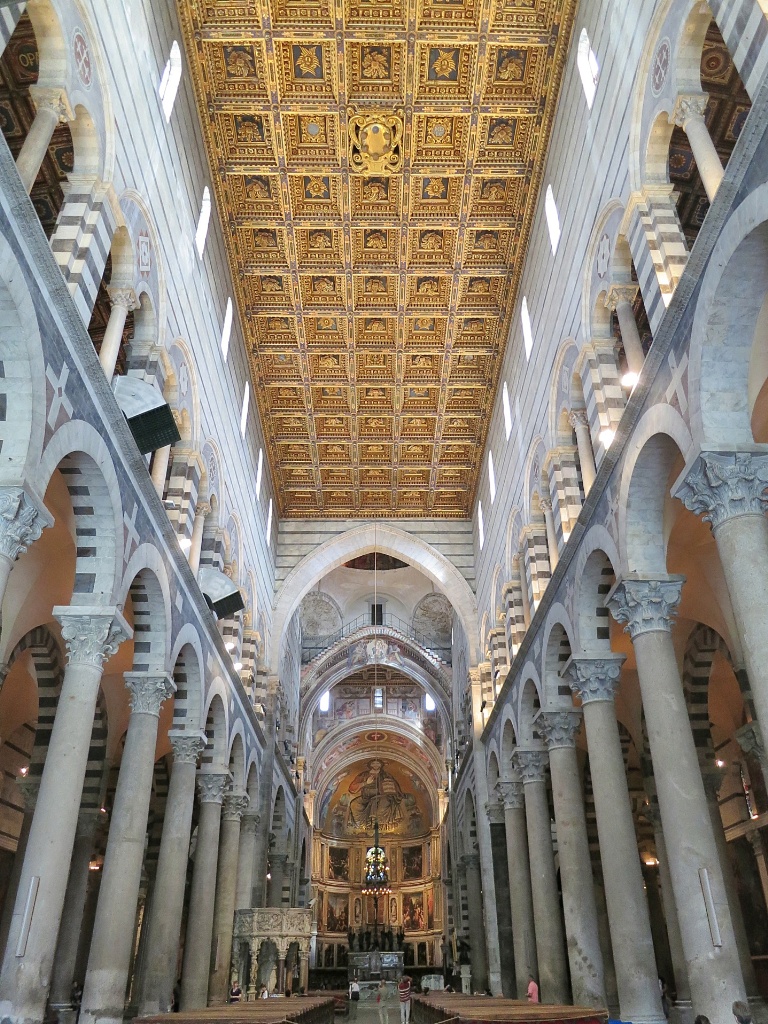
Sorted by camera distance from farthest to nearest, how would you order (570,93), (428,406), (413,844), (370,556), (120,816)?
(413,844)
(370,556)
(428,406)
(570,93)
(120,816)

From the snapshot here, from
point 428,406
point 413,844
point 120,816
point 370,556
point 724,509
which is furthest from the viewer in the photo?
point 413,844

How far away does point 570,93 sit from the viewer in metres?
15.6

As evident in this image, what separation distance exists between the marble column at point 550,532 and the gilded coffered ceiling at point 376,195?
21.0 feet

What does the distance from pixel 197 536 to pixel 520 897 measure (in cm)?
1098

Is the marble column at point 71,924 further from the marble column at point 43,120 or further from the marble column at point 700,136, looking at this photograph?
the marble column at point 700,136

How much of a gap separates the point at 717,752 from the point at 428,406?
40.7ft

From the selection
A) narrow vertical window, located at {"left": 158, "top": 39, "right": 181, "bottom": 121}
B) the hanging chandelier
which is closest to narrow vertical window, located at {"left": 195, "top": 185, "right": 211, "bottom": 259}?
narrow vertical window, located at {"left": 158, "top": 39, "right": 181, "bottom": 121}

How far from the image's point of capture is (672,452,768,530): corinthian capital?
863 centimetres

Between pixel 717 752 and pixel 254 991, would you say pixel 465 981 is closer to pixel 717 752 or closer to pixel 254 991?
pixel 254 991

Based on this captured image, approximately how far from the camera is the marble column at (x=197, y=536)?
16.7 m

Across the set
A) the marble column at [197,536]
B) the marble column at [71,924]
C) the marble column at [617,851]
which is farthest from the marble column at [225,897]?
the marble column at [617,851]

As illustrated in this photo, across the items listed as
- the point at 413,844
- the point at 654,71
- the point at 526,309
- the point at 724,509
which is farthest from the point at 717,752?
the point at 413,844

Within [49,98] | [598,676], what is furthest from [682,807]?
[49,98]

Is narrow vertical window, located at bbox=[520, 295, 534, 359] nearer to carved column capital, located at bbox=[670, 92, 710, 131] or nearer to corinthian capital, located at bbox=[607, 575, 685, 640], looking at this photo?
carved column capital, located at bbox=[670, 92, 710, 131]
